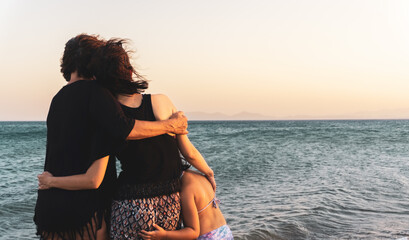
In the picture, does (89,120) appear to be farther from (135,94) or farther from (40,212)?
(40,212)

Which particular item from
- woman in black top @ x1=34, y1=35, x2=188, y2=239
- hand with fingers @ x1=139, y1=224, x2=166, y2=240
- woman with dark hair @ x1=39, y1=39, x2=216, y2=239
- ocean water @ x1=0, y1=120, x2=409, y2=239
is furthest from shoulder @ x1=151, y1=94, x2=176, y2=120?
ocean water @ x1=0, y1=120, x2=409, y2=239

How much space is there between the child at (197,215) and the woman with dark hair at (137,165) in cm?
6

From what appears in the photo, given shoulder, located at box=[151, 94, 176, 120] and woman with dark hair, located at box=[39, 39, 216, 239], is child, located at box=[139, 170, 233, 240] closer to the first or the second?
woman with dark hair, located at box=[39, 39, 216, 239]

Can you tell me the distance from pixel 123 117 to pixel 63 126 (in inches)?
14.1

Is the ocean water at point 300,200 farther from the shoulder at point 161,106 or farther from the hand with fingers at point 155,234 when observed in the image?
the shoulder at point 161,106

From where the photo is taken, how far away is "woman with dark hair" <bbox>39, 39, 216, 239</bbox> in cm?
227

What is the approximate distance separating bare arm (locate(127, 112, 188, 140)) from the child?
1.12ft

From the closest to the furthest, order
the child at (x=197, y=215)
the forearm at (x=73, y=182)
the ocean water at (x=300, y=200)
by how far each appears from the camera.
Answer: the forearm at (x=73, y=182) < the child at (x=197, y=215) < the ocean water at (x=300, y=200)

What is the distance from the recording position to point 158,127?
2.30 meters

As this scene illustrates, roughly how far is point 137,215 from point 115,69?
84 cm

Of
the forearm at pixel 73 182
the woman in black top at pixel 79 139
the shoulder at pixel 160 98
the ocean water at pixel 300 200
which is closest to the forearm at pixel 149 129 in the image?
the woman in black top at pixel 79 139

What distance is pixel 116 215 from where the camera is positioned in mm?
2361

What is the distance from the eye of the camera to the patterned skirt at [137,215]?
92.3 inches

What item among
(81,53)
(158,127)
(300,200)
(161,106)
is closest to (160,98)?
(161,106)
